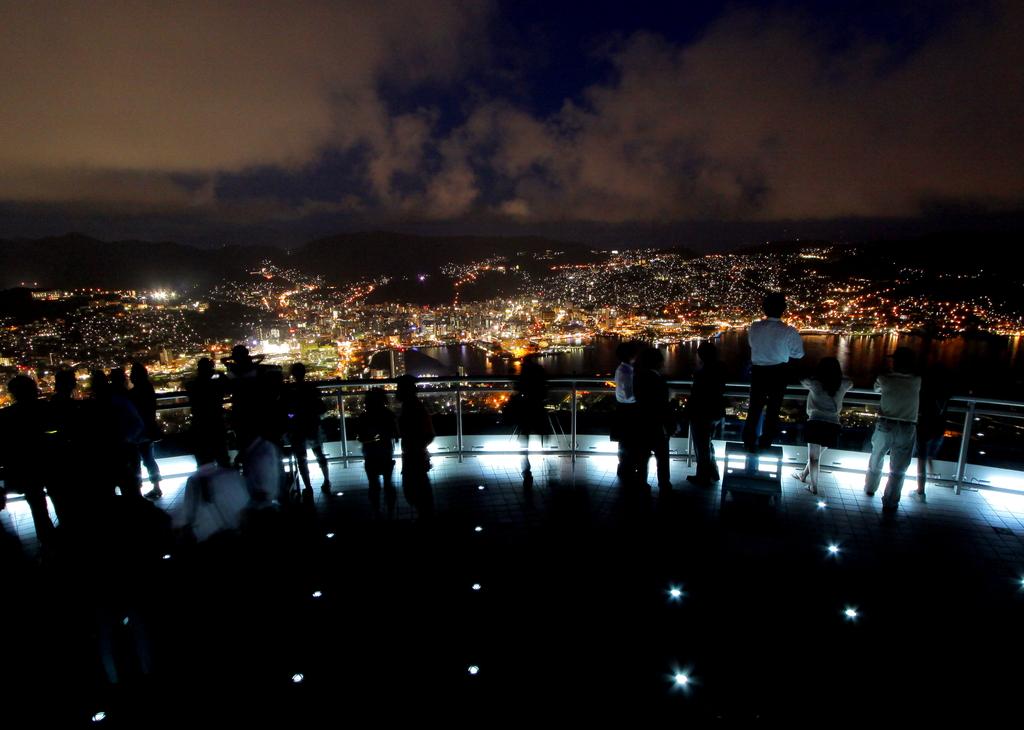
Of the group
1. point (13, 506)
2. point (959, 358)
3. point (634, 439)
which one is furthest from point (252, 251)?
point (959, 358)

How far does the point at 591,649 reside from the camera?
10.4ft

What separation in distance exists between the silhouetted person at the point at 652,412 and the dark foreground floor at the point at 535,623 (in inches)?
23.2

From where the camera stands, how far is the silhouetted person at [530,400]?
5441mm

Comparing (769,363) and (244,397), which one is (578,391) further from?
(244,397)

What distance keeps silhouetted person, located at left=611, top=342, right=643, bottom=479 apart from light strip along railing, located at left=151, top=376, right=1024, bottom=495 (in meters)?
0.55

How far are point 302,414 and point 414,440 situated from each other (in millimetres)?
1489

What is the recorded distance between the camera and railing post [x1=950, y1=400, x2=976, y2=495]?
195 inches

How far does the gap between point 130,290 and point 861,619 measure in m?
45.4

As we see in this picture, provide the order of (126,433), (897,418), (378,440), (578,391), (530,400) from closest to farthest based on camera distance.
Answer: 1. (897,418)
2. (126,433)
3. (378,440)
4. (530,400)
5. (578,391)

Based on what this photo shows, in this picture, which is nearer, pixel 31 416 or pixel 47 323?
pixel 31 416

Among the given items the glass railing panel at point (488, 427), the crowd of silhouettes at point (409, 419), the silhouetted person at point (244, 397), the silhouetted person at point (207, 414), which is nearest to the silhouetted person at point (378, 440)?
the crowd of silhouettes at point (409, 419)

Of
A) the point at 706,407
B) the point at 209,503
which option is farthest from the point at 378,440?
the point at 706,407

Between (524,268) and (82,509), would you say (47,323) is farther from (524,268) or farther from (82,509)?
(524,268)

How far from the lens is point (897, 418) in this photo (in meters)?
4.78
